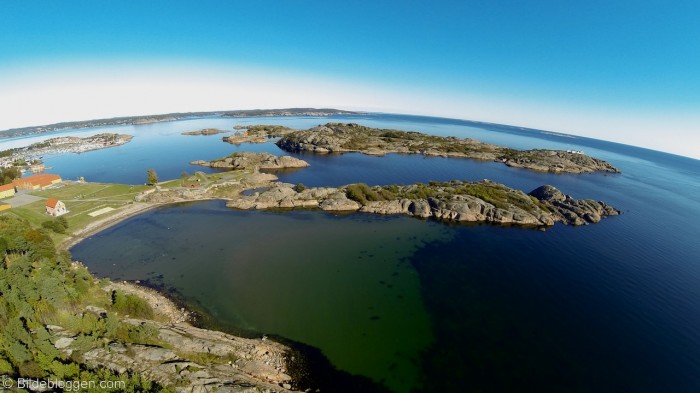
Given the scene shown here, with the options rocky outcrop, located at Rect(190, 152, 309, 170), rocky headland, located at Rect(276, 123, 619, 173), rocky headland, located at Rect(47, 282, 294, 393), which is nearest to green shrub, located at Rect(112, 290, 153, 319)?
rocky headland, located at Rect(47, 282, 294, 393)

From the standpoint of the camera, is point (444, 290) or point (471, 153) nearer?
point (444, 290)

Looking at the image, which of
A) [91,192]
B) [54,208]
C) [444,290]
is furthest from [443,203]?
[91,192]

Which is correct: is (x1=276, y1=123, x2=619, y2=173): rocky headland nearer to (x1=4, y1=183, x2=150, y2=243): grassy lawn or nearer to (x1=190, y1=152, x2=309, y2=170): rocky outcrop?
(x1=190, y1=152, x2=309, y2=170): rocky outcrop

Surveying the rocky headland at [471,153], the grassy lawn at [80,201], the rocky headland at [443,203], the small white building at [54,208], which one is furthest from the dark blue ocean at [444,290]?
the rocky headland at [471,153]

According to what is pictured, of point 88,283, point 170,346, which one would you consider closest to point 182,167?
point 88,283

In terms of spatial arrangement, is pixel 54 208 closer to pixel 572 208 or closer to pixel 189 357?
pixel 189 357
